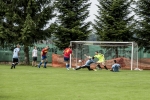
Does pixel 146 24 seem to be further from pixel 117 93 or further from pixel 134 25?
pixel 117 93

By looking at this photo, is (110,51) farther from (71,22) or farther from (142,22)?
(71,22)

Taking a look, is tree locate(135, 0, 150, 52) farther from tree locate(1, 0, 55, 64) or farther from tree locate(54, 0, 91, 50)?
tree locate(1, 0, 55, 64)

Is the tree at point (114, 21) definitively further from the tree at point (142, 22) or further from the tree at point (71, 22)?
the tree at point (71, 22)

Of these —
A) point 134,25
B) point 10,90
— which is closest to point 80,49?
point 134,25

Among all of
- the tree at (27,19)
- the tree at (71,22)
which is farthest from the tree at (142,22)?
the tree at (27,19)

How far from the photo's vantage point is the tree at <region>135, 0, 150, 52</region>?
3900cm

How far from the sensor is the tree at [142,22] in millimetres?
39000

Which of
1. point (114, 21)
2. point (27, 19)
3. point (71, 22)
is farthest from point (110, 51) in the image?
point (27, 19)

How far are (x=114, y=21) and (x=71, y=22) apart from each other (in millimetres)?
4810

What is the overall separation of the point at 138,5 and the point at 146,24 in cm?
231

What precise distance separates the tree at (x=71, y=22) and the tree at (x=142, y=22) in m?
5.68

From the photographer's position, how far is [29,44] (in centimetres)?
4184

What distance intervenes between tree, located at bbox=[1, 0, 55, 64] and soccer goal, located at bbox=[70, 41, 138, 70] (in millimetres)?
4827

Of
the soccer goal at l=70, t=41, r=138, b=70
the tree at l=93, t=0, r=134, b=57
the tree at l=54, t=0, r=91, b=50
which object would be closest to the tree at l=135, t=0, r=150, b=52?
the tree at l=93, t=0, r=134, b=57
